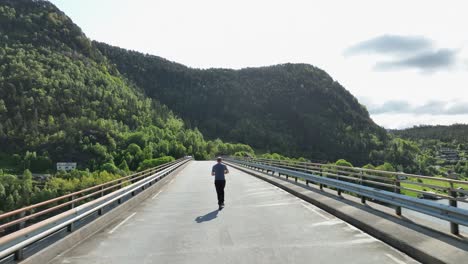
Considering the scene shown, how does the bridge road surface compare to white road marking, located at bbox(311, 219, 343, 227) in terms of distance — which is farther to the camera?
white road marking, located at bbox(311, 219, 343, 227)

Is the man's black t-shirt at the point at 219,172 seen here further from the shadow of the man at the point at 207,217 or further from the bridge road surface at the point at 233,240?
the shadow of the man at the point at 207,217

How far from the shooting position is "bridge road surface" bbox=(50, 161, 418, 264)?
22.6 ft

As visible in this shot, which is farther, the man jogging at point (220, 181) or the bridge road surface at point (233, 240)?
the man jogging at point (220, 181)

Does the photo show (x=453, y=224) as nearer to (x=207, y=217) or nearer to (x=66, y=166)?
(x=207, y=217)

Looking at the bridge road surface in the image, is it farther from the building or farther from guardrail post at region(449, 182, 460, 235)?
the building

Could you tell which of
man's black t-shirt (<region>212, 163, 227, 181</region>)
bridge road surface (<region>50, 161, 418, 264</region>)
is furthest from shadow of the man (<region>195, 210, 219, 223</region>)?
man's black t-shirt (<region>212, 163, 227, 181</region>)

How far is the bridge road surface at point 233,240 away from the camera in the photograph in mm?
6895

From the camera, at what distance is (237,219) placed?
1089 centimetres

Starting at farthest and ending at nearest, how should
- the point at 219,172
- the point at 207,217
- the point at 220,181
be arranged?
Result: the point at 219,172 < the point at 220,181 < the point at 207,217

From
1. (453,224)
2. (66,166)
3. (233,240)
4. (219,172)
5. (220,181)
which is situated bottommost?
(66,166)

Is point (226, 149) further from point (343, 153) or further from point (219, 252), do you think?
point (219, 252)

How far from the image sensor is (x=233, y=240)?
8227 mm

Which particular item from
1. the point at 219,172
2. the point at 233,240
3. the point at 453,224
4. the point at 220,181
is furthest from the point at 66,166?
the point at 453,224

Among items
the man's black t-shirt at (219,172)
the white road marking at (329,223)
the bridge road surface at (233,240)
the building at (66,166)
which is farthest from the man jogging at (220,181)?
the building at (66,166)
